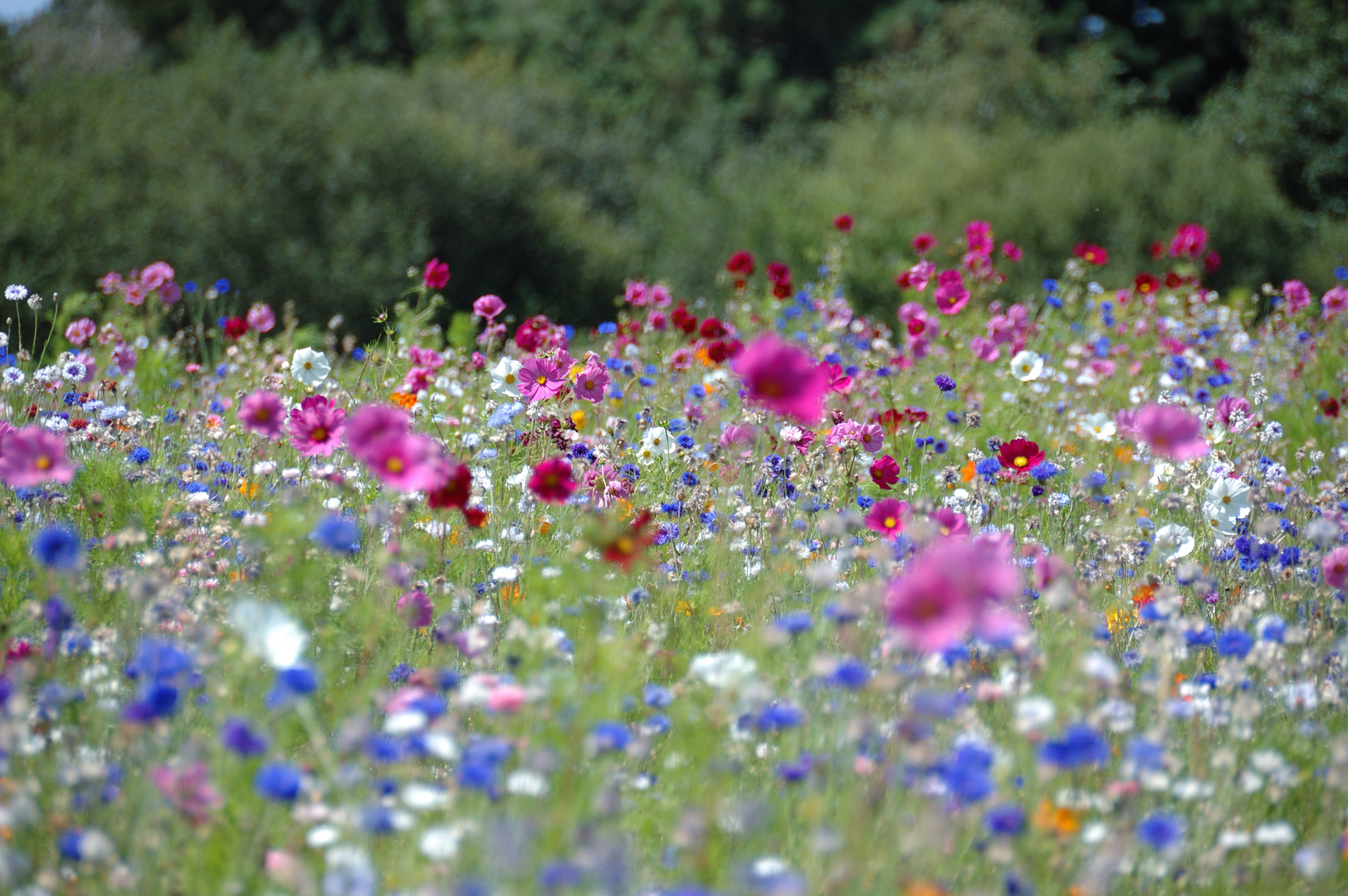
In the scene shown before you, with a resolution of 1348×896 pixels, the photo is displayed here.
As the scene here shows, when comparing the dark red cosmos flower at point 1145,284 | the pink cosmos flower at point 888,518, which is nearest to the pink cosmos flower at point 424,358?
the pink cosmos flower at point 888,518

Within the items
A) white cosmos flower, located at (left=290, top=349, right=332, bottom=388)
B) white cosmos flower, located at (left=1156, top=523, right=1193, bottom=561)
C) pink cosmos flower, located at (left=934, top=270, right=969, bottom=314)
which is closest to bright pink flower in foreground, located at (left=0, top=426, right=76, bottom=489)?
white cosmos flower, located at (left=290, top=349, right=332, bottom=388)

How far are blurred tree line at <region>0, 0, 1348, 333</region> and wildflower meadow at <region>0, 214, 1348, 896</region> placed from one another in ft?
12.1

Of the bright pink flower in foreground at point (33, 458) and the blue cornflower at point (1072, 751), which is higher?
the bright pink flower in foreground at point (33, 458)

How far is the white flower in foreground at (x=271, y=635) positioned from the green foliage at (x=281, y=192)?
6480mm

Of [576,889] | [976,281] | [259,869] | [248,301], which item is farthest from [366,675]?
[248,301]

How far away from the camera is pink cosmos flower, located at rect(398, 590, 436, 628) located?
1.67 m

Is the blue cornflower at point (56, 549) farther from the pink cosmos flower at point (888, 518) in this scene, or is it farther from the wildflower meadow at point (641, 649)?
the pink cosmos flower at point (888, 518)

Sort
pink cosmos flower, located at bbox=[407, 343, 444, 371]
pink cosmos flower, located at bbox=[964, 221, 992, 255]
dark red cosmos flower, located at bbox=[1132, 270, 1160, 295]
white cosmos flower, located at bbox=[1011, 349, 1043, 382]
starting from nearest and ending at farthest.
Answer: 1. pink cosmos flower, located at bbox=[407, 343, 444, 371]
2. white cosmos flower, located at bbox=[1011, 349, 1043, 382]
3. pink cosmos flower, located at bbox=[964, 221, 992, 255]
4. dark red cosmos flower, located at bbox=[1132, 270, 1160, 295]

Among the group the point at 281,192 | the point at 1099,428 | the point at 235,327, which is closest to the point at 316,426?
the point at 235,327

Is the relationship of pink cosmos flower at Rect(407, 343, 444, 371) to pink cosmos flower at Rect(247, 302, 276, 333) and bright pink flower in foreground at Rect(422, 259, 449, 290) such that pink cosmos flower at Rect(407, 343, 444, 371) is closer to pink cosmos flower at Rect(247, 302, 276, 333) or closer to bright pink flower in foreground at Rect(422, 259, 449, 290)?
bright pink flower in foreground at Rect(422, 259, 449, 290)

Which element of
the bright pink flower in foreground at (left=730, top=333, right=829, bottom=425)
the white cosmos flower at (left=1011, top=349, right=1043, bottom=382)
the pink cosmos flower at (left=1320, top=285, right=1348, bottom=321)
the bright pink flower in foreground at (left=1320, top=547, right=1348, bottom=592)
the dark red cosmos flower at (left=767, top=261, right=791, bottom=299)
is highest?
the bright pink flower in foreground at (left=730, top=333, right=829, bottom=425)

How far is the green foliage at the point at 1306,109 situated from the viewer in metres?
14.5

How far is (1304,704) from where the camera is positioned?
1645 mm

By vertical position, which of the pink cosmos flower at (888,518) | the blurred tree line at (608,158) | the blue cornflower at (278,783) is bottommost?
the blurred tree line at (608,158)
